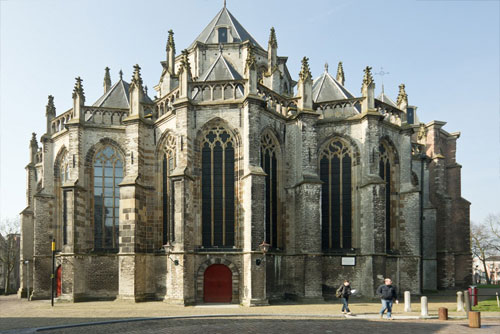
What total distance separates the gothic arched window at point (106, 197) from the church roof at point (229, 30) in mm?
12141

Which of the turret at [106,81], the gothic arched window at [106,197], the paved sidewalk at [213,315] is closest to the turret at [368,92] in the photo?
the paved sidewalk at [213,315]

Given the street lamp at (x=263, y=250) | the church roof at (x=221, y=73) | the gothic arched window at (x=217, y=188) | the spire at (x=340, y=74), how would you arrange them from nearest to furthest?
the street lamp at (x=263, y=250) < the gothic arched window at (x=217, y=188) < the church roof at (x=221, y=73) < the spire at (x=340, y=74)

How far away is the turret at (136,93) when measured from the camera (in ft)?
85.2

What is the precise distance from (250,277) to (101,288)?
33.7 feet

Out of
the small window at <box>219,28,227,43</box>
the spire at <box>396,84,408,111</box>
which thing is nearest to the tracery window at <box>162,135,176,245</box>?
the small window at <box>219,28,227,43</box>

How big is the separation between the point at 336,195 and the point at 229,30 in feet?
56.3

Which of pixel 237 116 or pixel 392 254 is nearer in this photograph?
pixel 237 116

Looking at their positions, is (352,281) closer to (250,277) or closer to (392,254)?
(392,254)

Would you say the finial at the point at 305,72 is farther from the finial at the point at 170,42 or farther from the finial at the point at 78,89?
the finial at the point at 78,89

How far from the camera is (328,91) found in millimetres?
29734

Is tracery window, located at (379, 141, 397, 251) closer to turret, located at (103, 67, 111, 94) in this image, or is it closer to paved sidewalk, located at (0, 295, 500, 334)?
paved sidewalk, located at (0, 295, 500, 334)

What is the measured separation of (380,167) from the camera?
90.2 feet

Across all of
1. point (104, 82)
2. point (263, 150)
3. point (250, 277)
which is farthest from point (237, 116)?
point (104, 82)

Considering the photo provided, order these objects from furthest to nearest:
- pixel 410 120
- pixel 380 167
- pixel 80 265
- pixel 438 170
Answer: pixel 410 120
pixel 438 170
pixel 380 167
pixel 80 265
